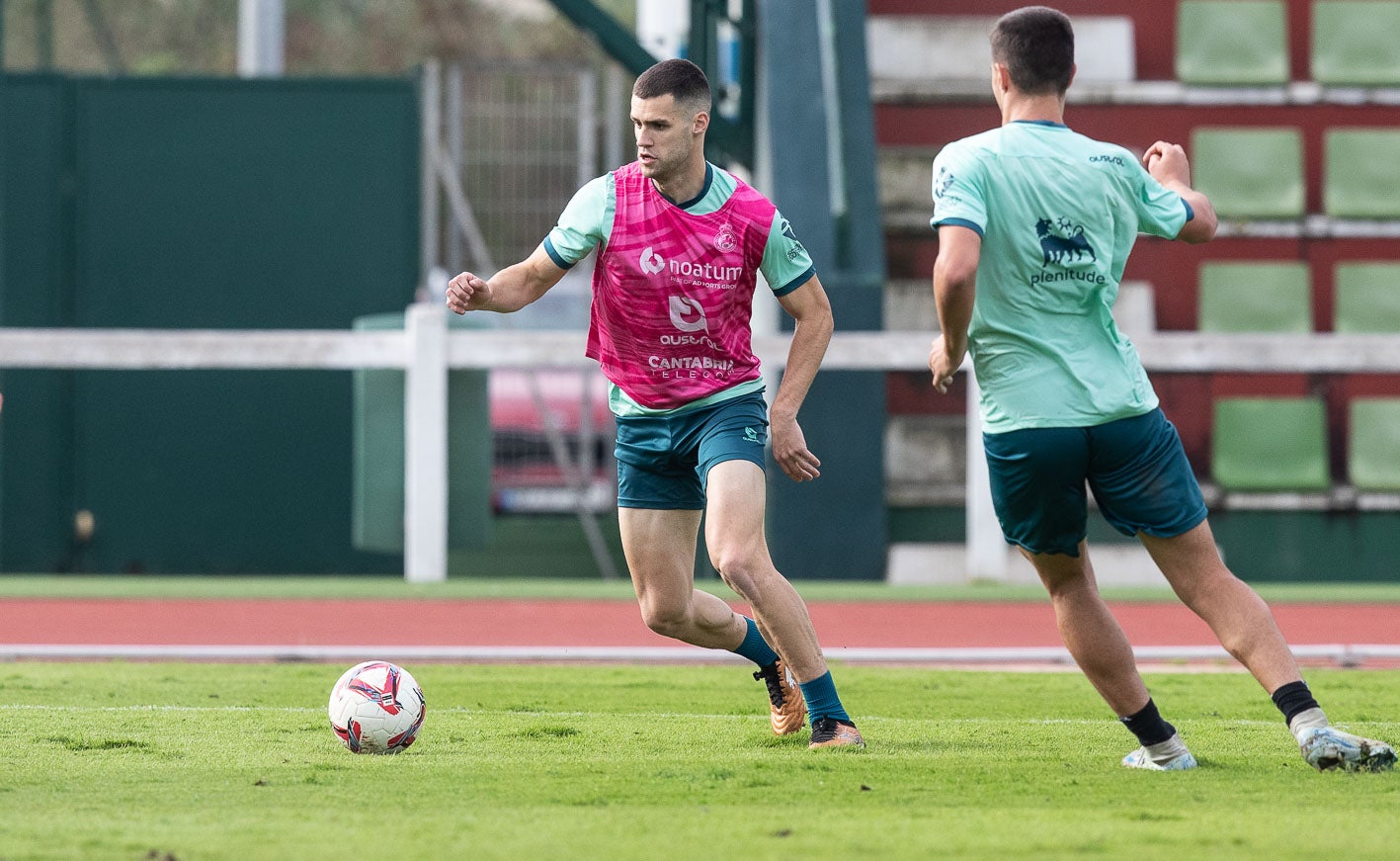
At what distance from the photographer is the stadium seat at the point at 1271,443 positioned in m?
13.1

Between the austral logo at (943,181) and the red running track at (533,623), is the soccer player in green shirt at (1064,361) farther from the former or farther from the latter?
the red running track at (533,623)

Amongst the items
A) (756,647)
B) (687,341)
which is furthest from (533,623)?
(687,341)

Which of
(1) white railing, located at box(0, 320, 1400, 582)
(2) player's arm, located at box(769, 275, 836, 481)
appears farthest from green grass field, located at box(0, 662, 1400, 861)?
(1) white railing, located at box(0, 320, 1400, 582)

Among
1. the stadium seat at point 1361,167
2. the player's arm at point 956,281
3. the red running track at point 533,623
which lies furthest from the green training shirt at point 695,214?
the stadium seat at point 1361,167

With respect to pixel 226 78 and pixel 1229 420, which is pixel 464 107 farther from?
pixel 1229 420

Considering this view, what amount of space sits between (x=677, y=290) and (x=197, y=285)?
9.16 m

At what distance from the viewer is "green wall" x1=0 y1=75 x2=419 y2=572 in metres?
13.9

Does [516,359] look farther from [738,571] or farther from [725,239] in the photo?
[738,571]

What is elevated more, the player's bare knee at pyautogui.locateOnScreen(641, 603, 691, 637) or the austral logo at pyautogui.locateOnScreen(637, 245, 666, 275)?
the austral logo at pyautogui.locateOnScreen(637, 245, 666, 275)

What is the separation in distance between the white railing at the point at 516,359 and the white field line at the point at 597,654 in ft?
9.75

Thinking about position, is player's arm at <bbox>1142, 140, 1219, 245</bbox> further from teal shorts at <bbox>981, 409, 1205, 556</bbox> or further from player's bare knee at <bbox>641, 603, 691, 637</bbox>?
player's bare knee at <bbox>641, 603, 691, 637</bbox>

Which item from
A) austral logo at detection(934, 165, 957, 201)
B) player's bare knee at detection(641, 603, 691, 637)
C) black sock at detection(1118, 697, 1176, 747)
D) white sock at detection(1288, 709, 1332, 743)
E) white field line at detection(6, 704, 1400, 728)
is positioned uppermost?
austral logo at detection(934, 165, 957, 201)

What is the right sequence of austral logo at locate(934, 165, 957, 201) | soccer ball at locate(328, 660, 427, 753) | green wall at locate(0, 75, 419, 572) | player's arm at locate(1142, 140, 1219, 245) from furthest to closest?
green wall at locate(0, 75, 419, 572), soccer ball at locate(328, 660, 427, 753), player's arm at locate(1142, 140, 1219, 245), austral logo at locate(934, 165, 957, 201)

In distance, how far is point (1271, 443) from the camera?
1322 cm
